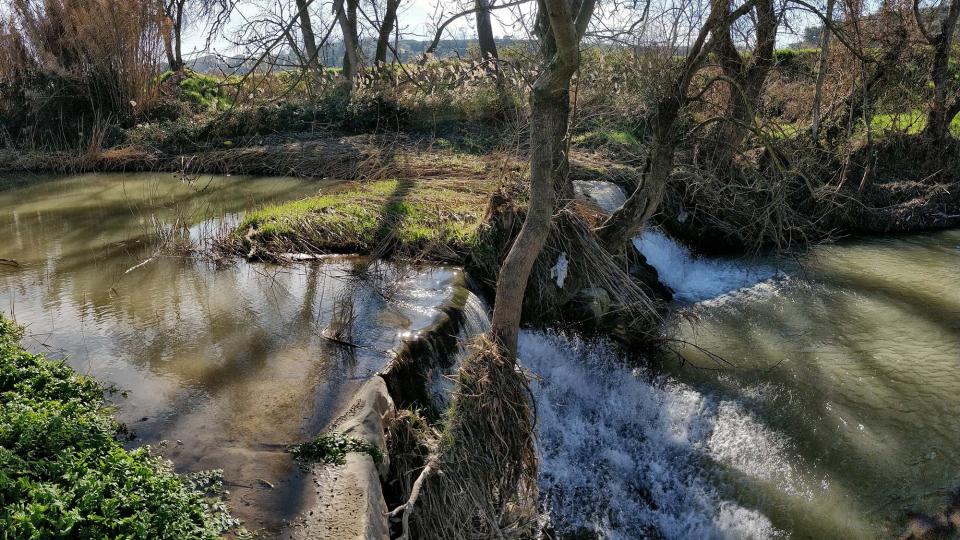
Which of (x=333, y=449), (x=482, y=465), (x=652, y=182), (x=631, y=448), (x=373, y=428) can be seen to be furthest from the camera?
(x=652, y=182)

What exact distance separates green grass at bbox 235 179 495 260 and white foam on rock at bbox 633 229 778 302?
2628mm

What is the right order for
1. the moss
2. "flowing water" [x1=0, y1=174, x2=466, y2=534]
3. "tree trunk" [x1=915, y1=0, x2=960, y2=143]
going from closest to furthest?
the moss
"flowing water" [x1=0, y1=174, x2=466, y2=534]
"tree trunk" [x1=915, y1=0, x2=960, y2=143]

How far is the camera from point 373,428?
4160 mm

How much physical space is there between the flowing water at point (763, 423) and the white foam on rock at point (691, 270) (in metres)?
0.57

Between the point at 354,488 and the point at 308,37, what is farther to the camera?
the point at 308,37

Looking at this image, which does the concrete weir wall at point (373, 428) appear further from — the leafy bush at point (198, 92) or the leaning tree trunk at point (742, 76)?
the leafy bush at point (198, 92)

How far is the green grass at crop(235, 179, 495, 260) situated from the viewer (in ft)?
24.2

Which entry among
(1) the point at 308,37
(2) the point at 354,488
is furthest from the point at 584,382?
(1) the point at 308,37

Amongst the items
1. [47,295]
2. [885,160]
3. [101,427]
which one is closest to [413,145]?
[47,295]

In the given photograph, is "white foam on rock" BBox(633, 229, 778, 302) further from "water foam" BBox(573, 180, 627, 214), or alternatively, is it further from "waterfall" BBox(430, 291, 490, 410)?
"waterfall" BBox(430, 291, 490, 410)

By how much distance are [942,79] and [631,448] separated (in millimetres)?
11047

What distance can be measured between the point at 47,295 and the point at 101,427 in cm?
327

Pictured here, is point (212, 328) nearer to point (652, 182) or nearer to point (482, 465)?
point (482, 465)

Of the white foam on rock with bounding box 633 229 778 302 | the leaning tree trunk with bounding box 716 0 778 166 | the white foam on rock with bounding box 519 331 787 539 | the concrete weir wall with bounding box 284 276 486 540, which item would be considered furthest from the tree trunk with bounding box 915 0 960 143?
the concrete weir wall with bounding box 284 276 486 540
